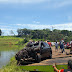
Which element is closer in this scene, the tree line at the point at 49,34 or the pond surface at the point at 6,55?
the pond surface at the point at 6,55

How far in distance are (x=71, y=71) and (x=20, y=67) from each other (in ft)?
10.1

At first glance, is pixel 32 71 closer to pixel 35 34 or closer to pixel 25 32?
pixel 35 34

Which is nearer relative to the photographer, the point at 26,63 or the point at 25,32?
the point at 26,63

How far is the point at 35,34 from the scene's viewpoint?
351 feet

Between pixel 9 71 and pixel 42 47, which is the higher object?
pixel 42 47

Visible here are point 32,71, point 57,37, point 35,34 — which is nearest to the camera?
point 32,71

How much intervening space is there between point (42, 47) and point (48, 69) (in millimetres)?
3062

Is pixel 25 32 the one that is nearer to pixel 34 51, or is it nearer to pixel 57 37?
pixel 57 37

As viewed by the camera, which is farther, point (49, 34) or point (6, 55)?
point (49, 34)

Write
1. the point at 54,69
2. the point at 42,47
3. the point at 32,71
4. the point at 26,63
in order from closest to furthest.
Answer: the point at 54,69
the point at 32,71
the point at 26,63
the point at 42,47

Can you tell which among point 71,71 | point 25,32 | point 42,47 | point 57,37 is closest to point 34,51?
point 42,47

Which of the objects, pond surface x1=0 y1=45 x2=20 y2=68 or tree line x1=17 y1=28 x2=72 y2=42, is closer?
pond surface x1=0 y1=45 x2=20 y2=68

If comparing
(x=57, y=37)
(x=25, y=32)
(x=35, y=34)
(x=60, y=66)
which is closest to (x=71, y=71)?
(x=60, y=66)

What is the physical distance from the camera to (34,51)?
9453 mm
